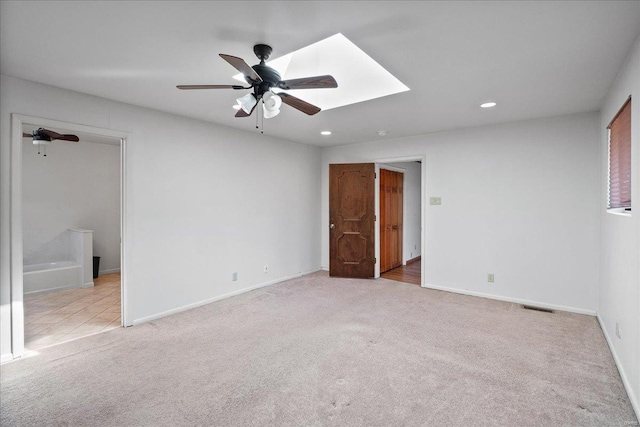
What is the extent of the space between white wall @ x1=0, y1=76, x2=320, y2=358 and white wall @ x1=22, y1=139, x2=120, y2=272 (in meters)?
3.08

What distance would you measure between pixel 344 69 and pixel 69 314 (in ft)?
14.0

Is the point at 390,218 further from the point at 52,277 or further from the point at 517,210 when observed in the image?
the point at 52,277

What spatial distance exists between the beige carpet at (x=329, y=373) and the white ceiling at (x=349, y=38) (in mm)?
2376

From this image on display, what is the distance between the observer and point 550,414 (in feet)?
6.47

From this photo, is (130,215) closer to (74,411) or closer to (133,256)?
(133,256)

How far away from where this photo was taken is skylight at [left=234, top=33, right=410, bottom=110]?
290cm

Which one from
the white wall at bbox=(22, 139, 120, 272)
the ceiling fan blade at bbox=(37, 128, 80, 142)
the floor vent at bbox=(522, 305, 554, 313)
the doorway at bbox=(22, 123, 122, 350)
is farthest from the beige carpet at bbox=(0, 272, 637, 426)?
the white wall at bbox=(22, 139, 120, 272)

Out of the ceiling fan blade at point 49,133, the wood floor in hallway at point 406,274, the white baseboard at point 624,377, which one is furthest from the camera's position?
the wood floor in hallway at point 406,274

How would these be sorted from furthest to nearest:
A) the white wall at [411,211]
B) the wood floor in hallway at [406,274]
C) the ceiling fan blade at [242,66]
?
the white wall at [411,211] < the wood floor in hallway at [406,274] < the ceiling fan blade at [242,66]

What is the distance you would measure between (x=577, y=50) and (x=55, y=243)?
729 centimetres

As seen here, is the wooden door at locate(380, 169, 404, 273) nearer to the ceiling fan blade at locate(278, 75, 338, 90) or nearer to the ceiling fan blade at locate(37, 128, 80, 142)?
the ceiling fan blade at locate(278, 75, 338, 90)

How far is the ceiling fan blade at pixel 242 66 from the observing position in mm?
1754

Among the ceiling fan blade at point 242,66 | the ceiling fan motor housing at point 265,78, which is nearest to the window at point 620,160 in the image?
the ceiling fan motor housing at point 265,78

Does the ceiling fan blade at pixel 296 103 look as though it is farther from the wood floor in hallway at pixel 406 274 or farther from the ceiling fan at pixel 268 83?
the wood floor in hallway at pixel 406 274
